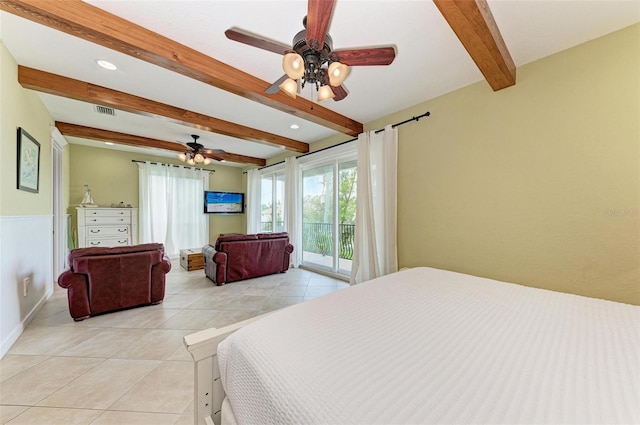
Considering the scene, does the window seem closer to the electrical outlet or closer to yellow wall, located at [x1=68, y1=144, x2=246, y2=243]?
yellow wall, located at [x1=68, y1=144, x2=246, y2=243]

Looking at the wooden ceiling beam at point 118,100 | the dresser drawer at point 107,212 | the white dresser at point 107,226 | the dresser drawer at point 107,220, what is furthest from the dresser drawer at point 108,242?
the wooden ceiling beam at point 118,100

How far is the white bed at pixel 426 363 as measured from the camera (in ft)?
2.03

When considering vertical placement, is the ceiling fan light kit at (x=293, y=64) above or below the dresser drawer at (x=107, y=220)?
above

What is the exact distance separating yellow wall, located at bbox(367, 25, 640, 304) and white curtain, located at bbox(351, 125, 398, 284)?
39 cm

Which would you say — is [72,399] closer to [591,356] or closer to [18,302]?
[18,302]

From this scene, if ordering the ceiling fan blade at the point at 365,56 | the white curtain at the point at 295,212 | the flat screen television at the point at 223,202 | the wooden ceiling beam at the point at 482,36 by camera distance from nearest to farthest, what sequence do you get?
the wooden ceiling beam at the point at 482,36
the ceiling fan blade at the point at 365,56
the white curtain at the point at 295,212
the flat screen television at the point at 223,202

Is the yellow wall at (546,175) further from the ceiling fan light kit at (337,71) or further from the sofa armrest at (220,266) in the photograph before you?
the sofa armrest at (220,266)

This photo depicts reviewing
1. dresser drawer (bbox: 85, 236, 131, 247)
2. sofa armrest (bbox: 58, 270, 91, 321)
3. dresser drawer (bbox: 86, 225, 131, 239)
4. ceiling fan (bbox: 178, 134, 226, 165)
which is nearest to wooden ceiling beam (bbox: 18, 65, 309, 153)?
ceiling fan (bbox: 178, 134, 226, 165)

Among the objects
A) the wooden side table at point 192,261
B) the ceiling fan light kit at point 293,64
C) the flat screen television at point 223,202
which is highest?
the ceiling fan light kit at point 293,64

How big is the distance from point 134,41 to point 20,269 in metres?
2.42

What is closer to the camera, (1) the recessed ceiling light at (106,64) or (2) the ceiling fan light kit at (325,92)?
(2) the ceiling fan light kit at (325,92)

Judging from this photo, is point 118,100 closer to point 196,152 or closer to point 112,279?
point 196,152

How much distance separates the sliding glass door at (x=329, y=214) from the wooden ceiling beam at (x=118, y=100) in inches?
59.0

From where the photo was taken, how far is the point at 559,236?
192 cm
